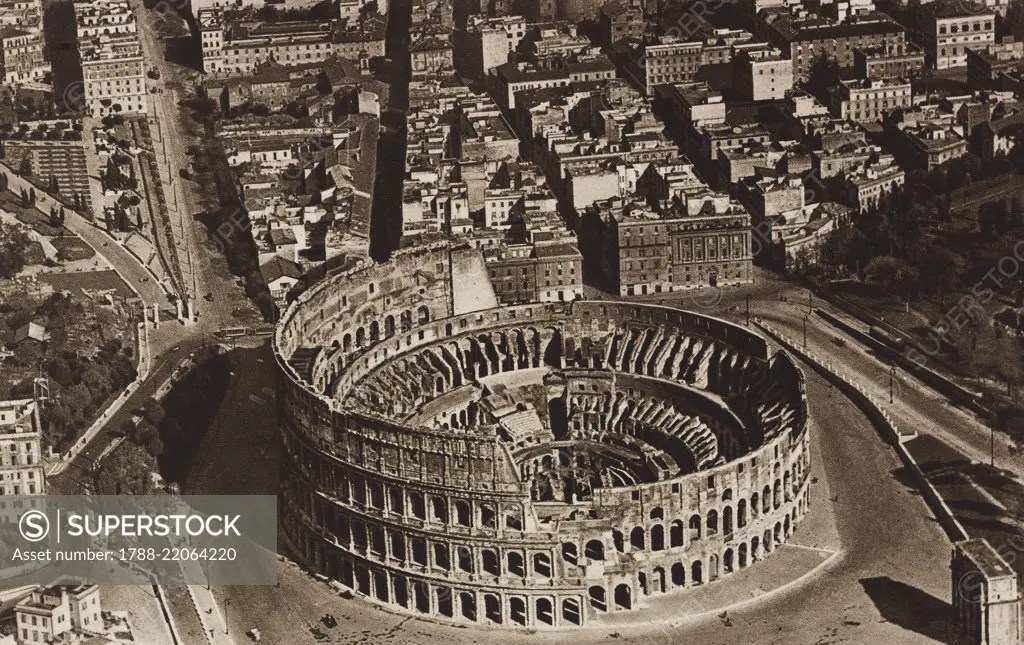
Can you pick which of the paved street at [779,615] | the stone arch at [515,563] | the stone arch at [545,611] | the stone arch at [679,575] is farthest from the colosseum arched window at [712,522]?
the stone arch at [515,563]

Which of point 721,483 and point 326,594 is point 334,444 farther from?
point 721,483

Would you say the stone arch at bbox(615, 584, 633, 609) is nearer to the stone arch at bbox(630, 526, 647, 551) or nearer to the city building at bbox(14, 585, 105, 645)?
the stone arch at bbox(630, 526, 647, 551)

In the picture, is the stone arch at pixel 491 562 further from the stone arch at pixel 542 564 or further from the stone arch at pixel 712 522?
the stone arch at pixel 712 522

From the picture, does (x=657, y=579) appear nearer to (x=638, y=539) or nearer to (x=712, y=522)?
(x=638, y=539)

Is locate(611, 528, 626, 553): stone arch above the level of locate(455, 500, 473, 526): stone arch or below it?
below

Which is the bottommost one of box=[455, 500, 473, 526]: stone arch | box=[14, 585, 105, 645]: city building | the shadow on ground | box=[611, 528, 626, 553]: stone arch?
the shadow on ground

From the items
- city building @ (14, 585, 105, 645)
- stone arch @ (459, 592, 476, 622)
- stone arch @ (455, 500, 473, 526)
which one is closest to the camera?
city building @ (14, 585, 105, 645)

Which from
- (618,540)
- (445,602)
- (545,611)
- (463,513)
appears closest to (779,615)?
(618,540)

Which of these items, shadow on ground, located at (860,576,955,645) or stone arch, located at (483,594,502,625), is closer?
shadow on ground, located at (860,576,955,645)

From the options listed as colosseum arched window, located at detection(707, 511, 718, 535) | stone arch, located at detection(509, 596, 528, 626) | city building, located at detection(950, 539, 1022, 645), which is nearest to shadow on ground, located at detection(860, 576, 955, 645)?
city building, located at detection(950, 539, 1022, 645)

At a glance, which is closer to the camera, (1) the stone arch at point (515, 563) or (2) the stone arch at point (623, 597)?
(1) the stone arch at point (515, 563)

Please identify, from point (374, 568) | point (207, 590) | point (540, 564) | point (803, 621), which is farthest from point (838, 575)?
point (207, 590)
